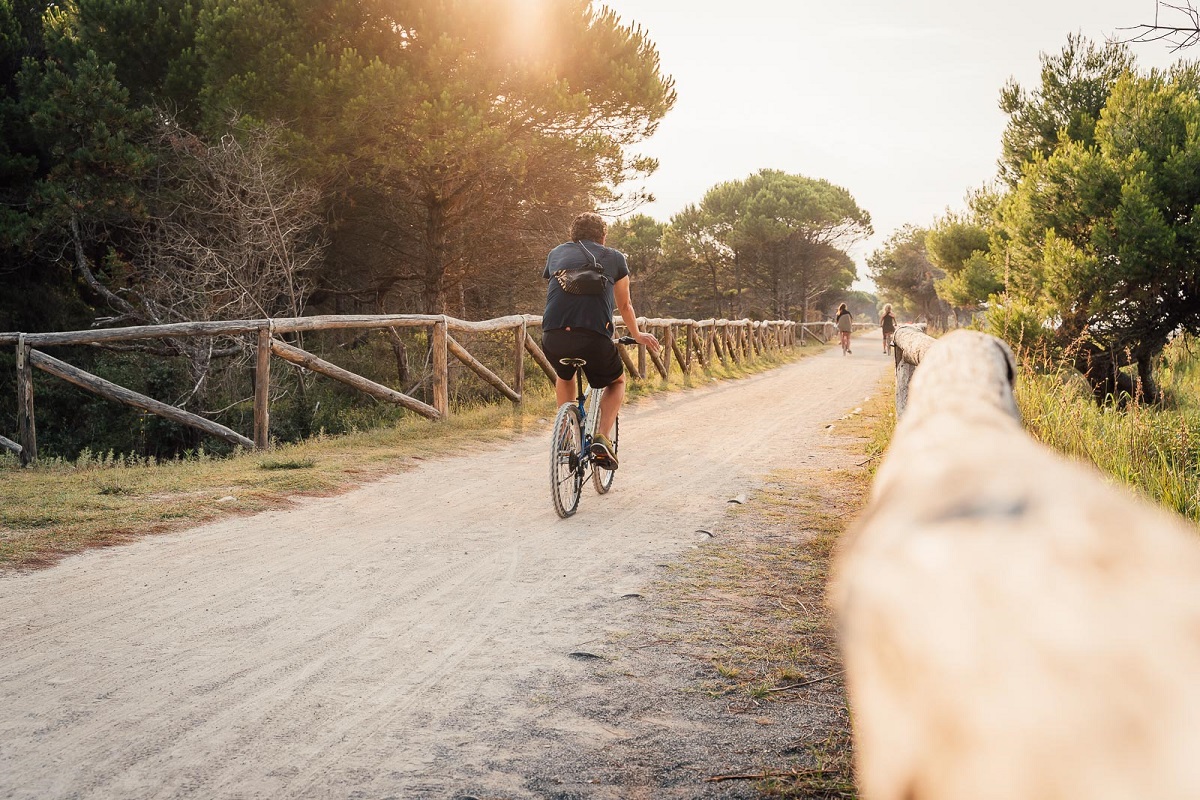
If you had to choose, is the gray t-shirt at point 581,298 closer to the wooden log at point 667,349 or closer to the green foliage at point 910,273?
the wooden log at point 667,349

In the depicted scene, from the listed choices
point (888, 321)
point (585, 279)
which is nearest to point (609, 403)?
point (585, 279)

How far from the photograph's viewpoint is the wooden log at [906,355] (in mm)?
5691

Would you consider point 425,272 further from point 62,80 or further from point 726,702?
point 726,702

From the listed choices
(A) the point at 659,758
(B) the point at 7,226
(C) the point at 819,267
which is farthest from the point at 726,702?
(C) the point at 819,267

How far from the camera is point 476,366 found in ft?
38.0

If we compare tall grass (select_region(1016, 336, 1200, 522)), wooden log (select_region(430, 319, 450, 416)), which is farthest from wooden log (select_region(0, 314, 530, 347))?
tall grass (select_region(1016, 336, 1200, 522))

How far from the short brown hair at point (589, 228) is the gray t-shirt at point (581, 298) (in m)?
0.08

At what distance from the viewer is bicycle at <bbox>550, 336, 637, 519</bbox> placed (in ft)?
19.8

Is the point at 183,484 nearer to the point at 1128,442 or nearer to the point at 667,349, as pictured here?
the point at 1128,442

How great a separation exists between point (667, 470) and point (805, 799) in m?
5.68

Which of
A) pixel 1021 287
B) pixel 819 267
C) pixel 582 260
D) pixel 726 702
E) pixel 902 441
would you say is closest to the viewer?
pixel 902 441

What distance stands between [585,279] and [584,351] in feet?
1.69

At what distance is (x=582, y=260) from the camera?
6.09 metres

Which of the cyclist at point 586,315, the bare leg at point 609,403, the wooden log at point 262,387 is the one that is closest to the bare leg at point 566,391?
the cyclist at point 586,315
